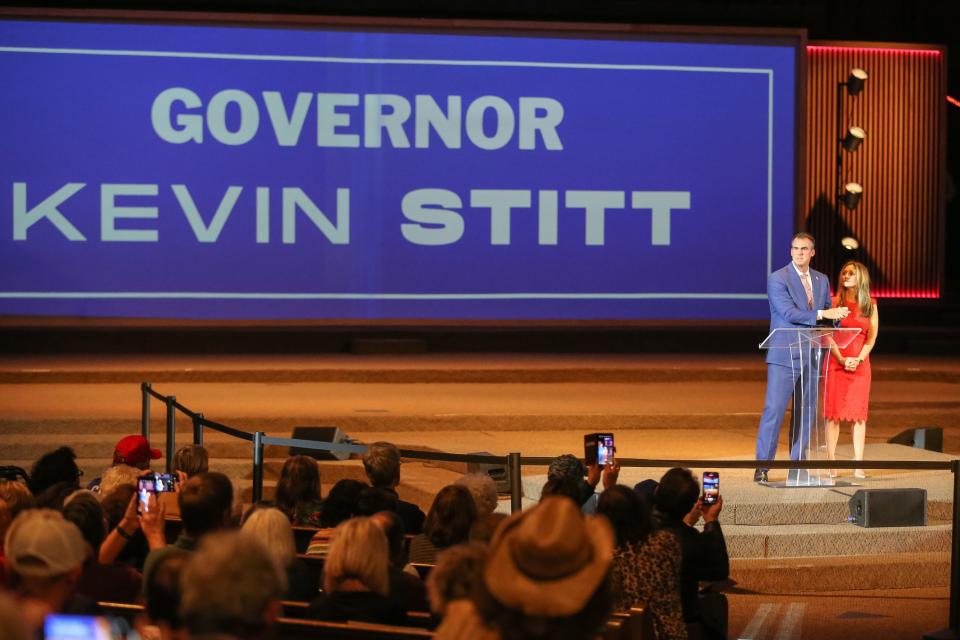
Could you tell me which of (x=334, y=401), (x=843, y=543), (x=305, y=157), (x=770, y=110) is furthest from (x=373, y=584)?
(x=770, y=110)

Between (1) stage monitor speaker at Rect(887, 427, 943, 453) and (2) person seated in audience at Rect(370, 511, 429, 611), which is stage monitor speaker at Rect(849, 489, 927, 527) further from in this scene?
(2) person seated in audience at Rect(370, 511, 429, 611)

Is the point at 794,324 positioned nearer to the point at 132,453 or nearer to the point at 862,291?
the point at 862,291

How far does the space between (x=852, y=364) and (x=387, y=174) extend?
6.68 meters

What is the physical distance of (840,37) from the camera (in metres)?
15.2

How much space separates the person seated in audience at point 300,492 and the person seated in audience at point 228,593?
3.32 metres

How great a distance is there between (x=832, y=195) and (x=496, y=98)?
3.86 m

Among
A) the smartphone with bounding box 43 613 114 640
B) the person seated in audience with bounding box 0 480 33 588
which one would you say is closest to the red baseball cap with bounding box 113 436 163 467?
the person seated in audience with bounding box 0 480 33 588

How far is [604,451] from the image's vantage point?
17.2ft

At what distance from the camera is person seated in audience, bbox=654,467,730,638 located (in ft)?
15.5

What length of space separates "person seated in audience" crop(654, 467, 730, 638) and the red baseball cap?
101 inches

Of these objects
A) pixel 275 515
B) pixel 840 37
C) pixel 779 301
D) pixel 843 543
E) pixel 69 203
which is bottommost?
pixel 843 543

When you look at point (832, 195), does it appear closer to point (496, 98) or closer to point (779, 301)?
point (496, 98)

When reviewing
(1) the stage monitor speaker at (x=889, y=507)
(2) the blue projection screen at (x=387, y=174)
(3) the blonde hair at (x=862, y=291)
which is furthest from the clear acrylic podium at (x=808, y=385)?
(2) the blue projection screen at (x=387, y=174)

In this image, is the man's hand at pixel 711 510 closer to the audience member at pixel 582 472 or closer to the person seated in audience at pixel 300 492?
the audience member at pixel 582 472
